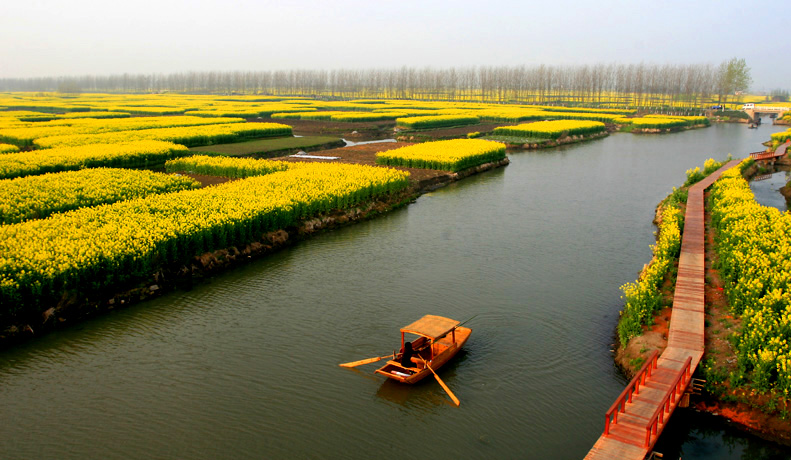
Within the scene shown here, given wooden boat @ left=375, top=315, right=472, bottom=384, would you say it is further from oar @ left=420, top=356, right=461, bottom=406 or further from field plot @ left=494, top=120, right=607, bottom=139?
field plot @ left=494, top=120, right=607, bottom=139

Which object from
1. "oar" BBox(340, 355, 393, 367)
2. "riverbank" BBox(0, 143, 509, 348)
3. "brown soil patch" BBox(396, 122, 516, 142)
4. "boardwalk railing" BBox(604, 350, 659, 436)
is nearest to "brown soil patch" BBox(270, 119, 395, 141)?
"brown soil patch" BBox(396, 122, 516, 142)

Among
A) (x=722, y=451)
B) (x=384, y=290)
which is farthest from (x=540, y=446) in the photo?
(x=384, y=290)

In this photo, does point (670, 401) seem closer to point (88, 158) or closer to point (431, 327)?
point (431, 327)

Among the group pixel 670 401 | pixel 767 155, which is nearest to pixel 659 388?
pixel 670 401

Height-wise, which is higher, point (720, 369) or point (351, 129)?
point (351, 129)

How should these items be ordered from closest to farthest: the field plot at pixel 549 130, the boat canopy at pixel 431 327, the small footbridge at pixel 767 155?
the boat canopy at pixel 431 327
the small footbridge at pixel 767 155
the field plot at pixel 549 130

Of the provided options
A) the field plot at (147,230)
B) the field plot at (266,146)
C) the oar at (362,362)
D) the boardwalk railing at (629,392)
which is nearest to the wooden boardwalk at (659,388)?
the boardwalk railing at (629,392)

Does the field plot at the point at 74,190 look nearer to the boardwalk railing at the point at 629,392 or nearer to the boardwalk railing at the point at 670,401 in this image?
→ the boardwalk railing at the point at 629,392
